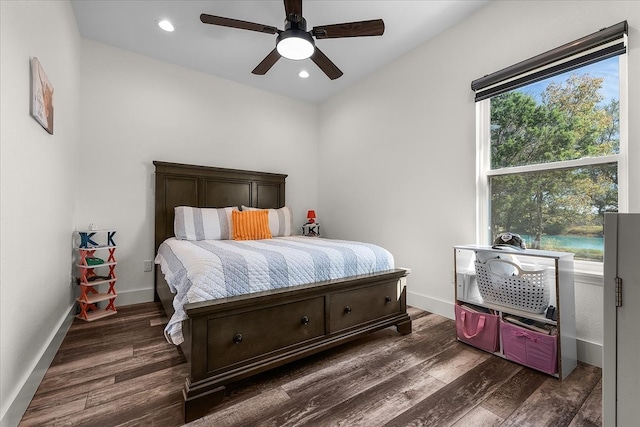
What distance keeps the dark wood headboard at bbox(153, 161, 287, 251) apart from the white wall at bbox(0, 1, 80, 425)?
905 millimetres

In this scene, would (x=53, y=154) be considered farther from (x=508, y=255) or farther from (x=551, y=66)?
(x=551, y=66)

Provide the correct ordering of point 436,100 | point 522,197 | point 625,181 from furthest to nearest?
point 436,100, point 522,197, point 625,181

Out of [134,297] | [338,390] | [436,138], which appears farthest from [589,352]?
[134,297]

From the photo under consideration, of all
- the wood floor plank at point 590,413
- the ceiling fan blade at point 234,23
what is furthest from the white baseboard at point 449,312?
the ceiling fan blade at point 234,23

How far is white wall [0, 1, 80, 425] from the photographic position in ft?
4.09

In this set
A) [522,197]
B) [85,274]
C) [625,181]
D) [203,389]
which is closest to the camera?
[203,389]

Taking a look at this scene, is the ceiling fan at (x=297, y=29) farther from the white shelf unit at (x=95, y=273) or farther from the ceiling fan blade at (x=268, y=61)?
the white shelf unit at (x=95, y=273)

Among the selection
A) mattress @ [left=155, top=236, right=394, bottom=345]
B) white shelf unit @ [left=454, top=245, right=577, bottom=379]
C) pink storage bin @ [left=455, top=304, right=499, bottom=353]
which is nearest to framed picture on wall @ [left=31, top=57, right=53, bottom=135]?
mattress @ [left=155, top=236, right=394, bottom=345]

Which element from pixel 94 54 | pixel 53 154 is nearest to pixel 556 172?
pixel 53 154

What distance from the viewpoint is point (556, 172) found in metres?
2.10

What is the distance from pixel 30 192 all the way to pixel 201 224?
5.17 feet

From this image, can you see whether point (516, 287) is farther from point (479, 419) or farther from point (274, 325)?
point (274, 325)

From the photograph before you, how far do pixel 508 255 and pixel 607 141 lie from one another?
3.19 ft

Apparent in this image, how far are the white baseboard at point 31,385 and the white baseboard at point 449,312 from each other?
299 centimetres
